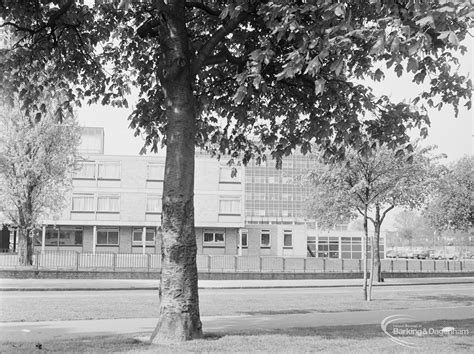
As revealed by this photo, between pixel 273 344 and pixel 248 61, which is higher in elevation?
pixel 248 61

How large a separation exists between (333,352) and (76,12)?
7.94 meters

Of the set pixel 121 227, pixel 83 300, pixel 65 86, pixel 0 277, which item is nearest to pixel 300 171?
pixel 83 300

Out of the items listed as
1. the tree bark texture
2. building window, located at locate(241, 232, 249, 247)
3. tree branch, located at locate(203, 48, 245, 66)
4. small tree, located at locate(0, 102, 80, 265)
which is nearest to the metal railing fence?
small tree, located at locate(0, 102, 80, 265)

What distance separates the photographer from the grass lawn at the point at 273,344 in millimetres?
8109

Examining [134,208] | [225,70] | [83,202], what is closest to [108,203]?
[83,202]

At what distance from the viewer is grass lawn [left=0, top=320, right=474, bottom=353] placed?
8109 mm

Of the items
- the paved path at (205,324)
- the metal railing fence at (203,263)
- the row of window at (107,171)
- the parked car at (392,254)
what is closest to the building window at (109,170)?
the row of window at (107,171)

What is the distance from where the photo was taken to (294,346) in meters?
8.48

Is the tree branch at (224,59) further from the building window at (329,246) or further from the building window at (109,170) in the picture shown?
the building window at (329,246)

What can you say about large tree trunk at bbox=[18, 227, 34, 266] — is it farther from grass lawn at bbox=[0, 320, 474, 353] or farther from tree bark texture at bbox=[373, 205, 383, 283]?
grass lawn at bbox=[0, 320, 474, 353]

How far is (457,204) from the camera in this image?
37.2 m

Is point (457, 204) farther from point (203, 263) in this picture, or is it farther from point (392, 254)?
point (392, 254)

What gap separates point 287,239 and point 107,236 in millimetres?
18473

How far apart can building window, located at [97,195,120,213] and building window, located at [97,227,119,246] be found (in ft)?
6.43
